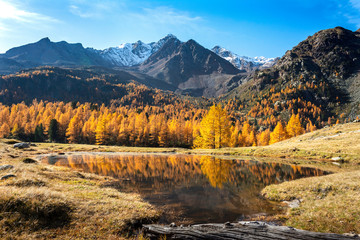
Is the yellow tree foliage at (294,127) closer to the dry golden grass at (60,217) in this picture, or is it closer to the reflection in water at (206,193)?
the reflection in water at (206,193)

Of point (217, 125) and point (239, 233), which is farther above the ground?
point (217, 125)

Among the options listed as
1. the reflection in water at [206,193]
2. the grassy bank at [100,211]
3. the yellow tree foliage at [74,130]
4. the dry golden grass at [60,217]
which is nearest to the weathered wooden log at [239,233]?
the dry golden grass at [60,217]

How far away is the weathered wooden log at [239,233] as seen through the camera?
6513mm

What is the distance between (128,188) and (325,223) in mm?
17321

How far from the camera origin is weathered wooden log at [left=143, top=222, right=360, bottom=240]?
21.4 ft

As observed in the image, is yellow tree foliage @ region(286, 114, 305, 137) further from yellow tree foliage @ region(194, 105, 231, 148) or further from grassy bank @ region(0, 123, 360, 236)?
grassy bank @ region(0, 123, 360, 236)

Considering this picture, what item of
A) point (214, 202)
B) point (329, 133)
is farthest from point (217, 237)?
point (329, 133)

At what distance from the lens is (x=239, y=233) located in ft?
24.0

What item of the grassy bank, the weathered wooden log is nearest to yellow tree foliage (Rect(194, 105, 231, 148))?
the grassy bank

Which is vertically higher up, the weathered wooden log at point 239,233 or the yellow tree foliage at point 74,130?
the weathered wooden log at point 239,233

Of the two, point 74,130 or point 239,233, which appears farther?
point 74,130

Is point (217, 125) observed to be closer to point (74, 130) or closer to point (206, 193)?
point (206, 193)

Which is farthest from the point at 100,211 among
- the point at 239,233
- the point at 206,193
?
the point at 206,193

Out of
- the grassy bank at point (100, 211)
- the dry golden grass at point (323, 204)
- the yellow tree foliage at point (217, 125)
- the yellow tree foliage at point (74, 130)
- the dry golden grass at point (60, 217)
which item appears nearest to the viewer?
the dry golden grass at point (60, 217)
